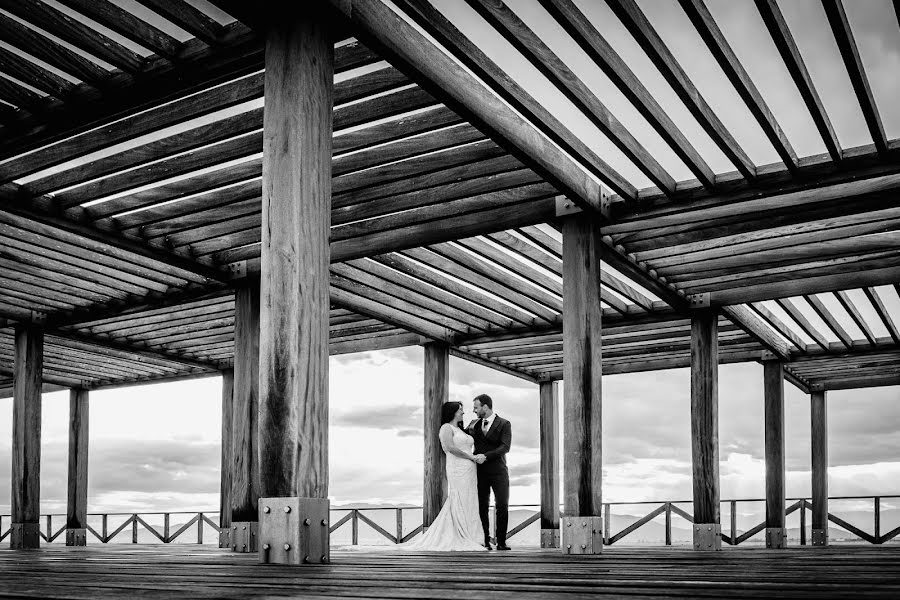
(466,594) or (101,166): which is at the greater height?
(101,166)

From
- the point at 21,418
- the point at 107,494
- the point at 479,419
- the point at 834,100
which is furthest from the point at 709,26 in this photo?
the point at 107,494

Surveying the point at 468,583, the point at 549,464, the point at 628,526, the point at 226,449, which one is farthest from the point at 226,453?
the point at 468,583

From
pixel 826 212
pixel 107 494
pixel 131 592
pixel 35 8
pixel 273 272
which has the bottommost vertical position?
pixel 107 494

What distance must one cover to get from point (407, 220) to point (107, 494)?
1616 centimetres

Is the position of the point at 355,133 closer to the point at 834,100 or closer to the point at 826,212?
the point at 834,100

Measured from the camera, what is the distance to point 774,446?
46.3 feet

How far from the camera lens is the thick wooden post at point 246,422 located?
9227mm

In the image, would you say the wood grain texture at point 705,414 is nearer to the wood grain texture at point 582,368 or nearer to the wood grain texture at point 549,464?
the wood grain texture at point 582,368

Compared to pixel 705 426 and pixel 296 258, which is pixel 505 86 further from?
pixel 705 426

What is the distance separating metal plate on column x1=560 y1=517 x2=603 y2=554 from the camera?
25.5ft

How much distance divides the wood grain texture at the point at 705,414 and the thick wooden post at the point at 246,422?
17.2 ft

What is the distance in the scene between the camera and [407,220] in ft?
27.9

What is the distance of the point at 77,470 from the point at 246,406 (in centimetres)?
943

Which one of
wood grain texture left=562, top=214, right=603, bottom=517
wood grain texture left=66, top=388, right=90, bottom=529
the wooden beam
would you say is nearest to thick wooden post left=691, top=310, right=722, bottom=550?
wood grain texture left=562, top=214, right=603, bottom=517
